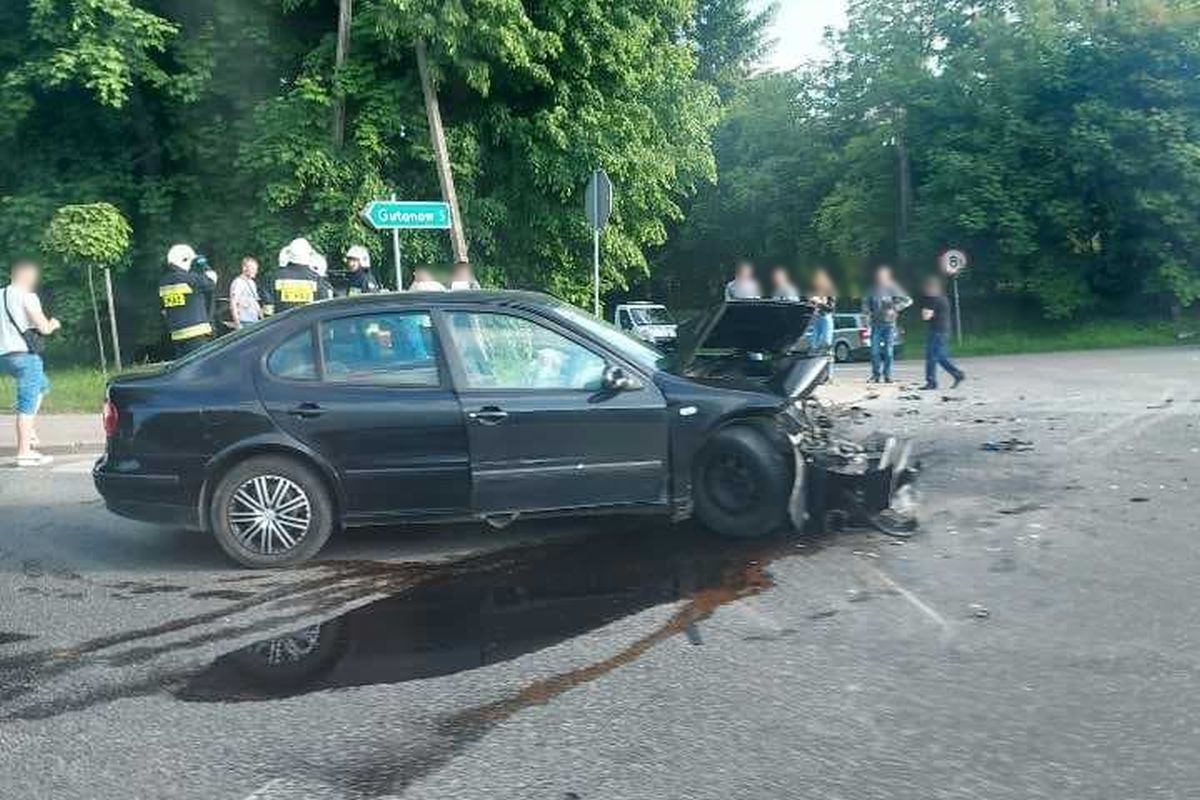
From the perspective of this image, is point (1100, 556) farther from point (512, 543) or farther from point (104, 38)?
point (104, 38)

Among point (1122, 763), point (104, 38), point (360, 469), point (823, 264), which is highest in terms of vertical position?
point (104, 38)

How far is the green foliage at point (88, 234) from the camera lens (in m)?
16.9

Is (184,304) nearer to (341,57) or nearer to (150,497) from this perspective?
(150,497)

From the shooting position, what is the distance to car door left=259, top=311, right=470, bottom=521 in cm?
630

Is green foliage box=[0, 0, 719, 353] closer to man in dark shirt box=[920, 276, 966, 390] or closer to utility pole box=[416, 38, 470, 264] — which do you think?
utility pole box=[416, 38, 470, 264]

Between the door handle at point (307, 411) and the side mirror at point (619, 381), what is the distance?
1673mm

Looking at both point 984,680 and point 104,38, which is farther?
point 104,38

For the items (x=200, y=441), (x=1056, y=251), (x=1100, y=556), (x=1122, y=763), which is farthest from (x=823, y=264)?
(x=1056, y=251)

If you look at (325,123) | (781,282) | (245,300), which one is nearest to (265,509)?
(245,300)

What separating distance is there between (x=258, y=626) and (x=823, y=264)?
37.0 feet

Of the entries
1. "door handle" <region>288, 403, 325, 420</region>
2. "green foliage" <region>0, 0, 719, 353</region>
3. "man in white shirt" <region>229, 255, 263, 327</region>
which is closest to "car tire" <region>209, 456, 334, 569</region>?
"door handle" <region>288, 403, 325, 420</region>

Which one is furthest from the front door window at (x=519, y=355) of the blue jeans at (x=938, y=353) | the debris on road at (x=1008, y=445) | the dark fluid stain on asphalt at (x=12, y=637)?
the blue jeans at (x=938, y=353)

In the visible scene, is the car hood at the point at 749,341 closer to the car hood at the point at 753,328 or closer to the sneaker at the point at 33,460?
the car hood at the point at 753,328

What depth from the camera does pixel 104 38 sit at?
1878cm
